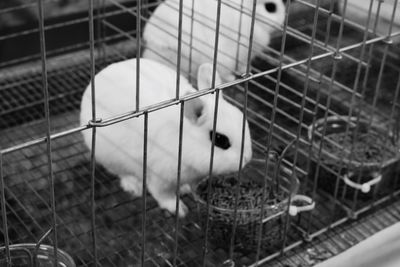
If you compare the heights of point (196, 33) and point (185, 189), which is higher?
point (196, 33)

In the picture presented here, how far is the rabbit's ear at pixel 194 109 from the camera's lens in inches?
57.4

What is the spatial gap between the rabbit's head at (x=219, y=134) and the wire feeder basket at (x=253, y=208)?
0.06 meters

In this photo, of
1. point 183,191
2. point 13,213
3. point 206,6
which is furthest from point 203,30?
point 13,213

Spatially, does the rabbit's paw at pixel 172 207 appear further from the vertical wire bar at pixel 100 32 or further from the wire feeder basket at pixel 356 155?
the vertical wire bar at pixel 100 32

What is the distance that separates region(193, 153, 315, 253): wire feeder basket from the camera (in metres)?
1.44

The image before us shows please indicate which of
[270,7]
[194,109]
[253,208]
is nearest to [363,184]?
[253,208]

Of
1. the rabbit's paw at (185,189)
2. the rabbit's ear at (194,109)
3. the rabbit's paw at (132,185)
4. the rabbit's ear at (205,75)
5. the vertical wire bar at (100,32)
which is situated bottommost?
the rabbit's paw at (185,189)

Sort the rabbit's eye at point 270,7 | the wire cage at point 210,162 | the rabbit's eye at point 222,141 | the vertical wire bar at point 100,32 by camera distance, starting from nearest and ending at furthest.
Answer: the wire cage at point 210,162 → the rabbit's eye at point 222,141 → the vertical wire bar at point 100,32 → the rabbit's eye at point 270,7

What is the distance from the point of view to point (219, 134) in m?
1.52

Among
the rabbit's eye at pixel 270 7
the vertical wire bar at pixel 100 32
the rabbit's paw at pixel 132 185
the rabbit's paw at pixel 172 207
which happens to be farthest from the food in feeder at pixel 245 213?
the rabbit's eye at pixel 270 7

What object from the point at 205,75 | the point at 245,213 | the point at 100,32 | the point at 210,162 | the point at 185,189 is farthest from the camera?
the point at 100,32

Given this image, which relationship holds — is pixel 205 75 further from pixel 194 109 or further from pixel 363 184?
pixel 363 184

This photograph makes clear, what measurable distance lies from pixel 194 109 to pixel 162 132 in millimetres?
121

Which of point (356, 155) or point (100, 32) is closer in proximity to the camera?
point (356, 155)
